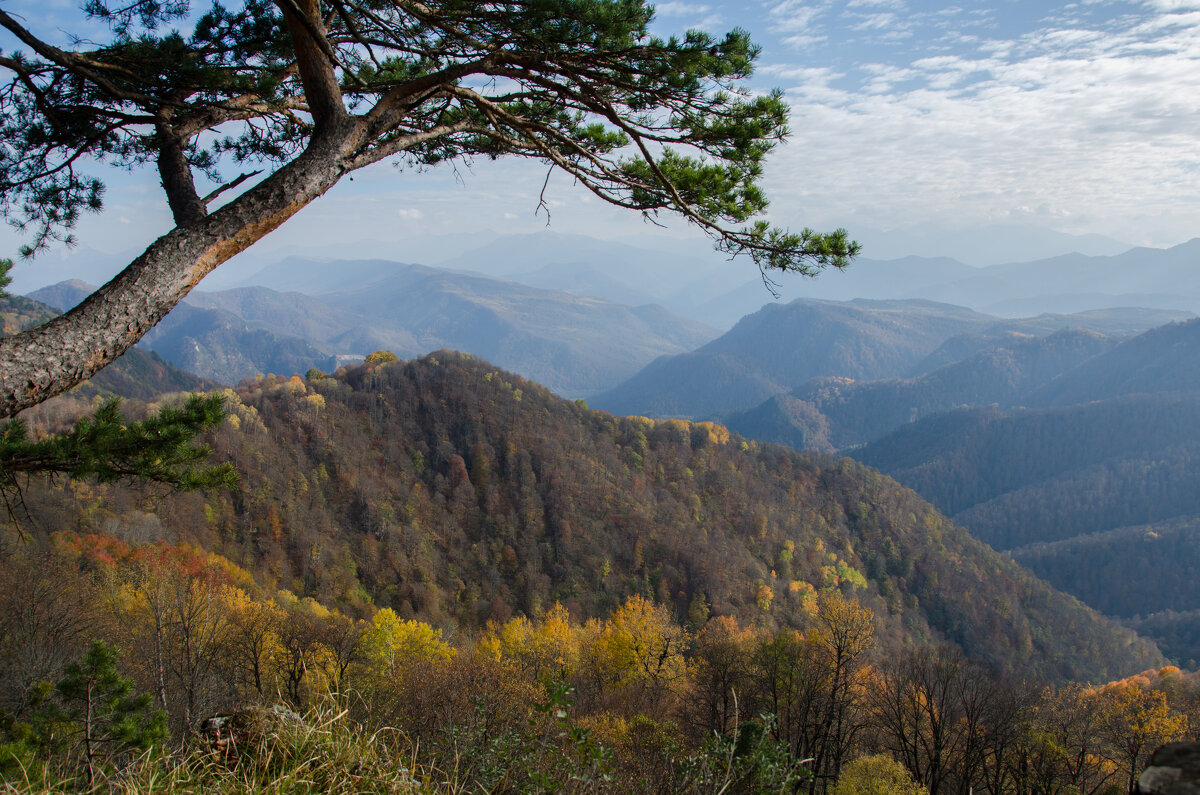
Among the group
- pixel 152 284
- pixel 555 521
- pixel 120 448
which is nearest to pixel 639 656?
pixel 120 448

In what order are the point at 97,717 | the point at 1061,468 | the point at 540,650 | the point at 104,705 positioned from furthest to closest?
the point at 1061,468
the point at 540,650
the point at 104,705
the point at 97,717

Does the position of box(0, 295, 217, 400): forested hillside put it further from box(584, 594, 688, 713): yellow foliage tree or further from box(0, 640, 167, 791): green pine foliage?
box(0, 640, 167, 791): green pine foliage

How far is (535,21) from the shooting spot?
15.5 feet

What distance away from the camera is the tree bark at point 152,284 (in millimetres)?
3088

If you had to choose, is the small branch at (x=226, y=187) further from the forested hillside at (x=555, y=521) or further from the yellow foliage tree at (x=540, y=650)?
the forested hillside at (x=555, y=521)

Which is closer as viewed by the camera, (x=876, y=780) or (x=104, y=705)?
(x=104, y=705)

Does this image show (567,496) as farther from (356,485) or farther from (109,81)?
(109,81)

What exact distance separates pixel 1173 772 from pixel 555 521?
7119cm

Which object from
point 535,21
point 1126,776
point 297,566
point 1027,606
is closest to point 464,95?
point 535,21

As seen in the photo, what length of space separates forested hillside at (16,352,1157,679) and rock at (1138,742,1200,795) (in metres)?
48.3

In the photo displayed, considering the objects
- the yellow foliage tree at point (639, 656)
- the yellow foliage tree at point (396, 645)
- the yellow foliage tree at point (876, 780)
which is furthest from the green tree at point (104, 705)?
the yellow foliage tree at point (639, 656)

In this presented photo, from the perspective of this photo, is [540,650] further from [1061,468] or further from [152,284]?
[1061,468]

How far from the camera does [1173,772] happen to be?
5.65ft

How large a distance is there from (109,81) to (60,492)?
4952 cm
